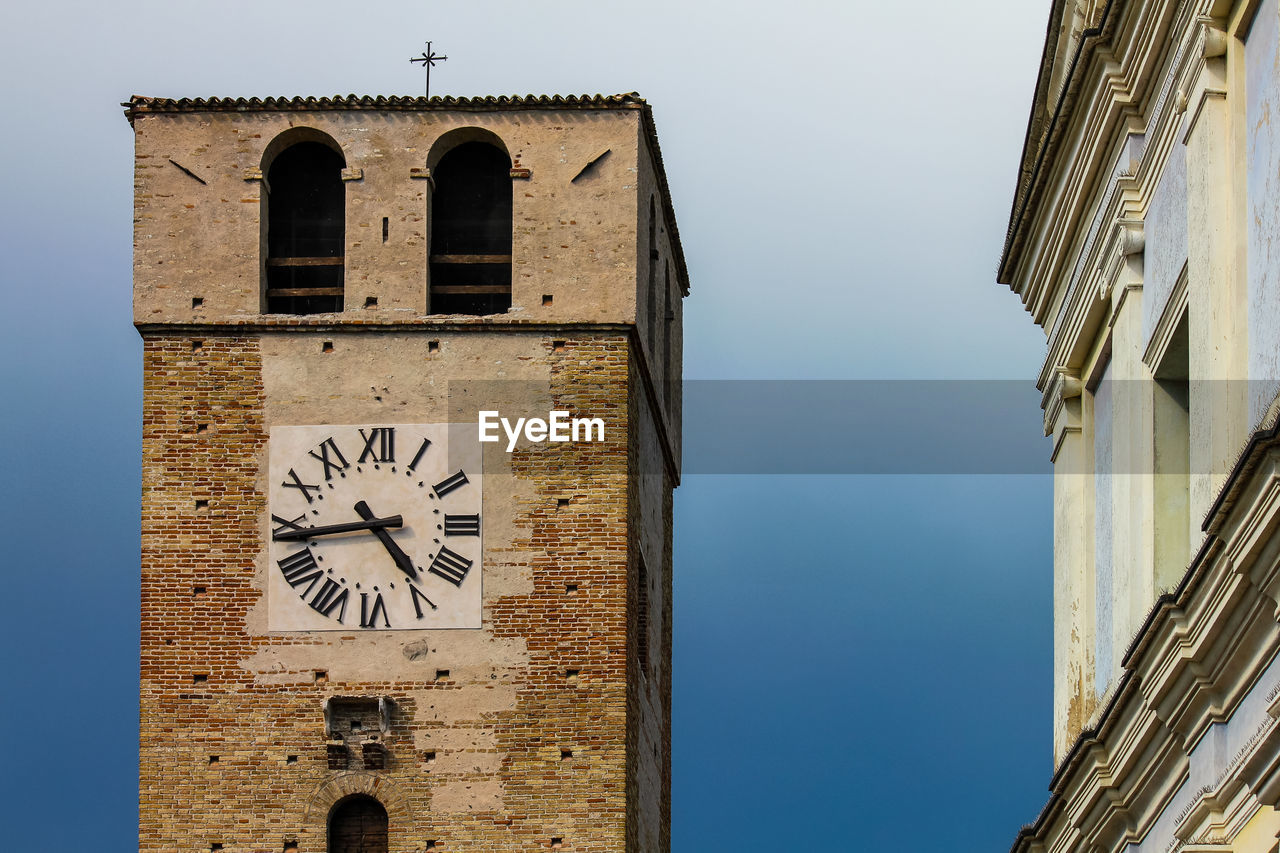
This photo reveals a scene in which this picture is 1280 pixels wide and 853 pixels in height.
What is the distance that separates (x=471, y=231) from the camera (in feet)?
96.8

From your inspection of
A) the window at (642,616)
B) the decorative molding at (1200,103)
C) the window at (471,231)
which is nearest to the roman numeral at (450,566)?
the window at (642,616)

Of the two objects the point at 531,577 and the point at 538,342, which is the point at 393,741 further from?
the point at 538,342

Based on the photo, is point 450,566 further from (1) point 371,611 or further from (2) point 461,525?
(1) point 371,611

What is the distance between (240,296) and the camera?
29.0 m

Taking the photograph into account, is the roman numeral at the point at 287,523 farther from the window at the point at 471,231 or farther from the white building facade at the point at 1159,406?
the white building facade at the point at 1159,406

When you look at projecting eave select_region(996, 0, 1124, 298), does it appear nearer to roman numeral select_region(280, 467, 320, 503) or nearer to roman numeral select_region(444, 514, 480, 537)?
roman numeral select_region(444, 514, 480, 537)

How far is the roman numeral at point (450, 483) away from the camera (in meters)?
28.5

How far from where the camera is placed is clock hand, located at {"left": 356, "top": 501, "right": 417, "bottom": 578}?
1112 inches

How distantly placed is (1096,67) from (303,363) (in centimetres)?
1363

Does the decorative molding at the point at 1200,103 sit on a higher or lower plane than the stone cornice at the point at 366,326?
lower

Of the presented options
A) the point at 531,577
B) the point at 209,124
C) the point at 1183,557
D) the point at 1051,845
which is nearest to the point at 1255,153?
the point at 1183,557

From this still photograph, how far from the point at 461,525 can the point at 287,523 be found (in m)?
1.58

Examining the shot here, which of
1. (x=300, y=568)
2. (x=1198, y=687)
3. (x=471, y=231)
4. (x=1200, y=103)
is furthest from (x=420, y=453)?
(x=1198, y=687)

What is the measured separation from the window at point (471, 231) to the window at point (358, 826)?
467 centimetres
